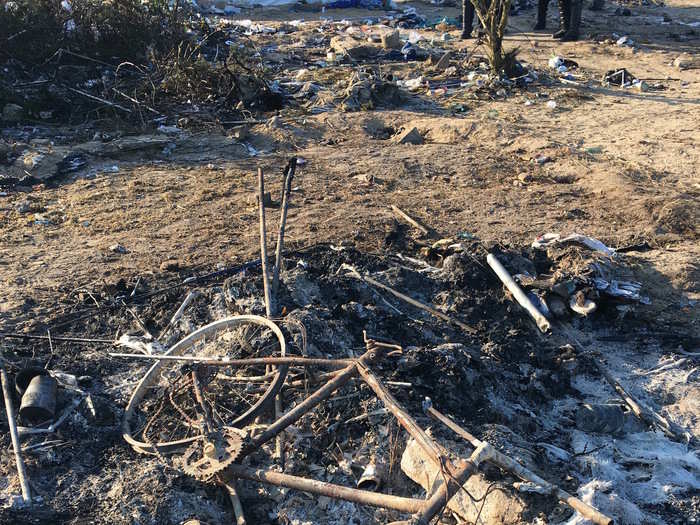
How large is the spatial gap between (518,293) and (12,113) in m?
5.96

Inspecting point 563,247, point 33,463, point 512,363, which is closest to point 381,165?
point 563,247

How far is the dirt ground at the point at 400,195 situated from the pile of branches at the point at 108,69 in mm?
482

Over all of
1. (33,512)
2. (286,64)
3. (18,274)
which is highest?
(286,64)

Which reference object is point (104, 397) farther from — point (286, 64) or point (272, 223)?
point (286, 64)

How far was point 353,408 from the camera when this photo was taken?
317 centimetres

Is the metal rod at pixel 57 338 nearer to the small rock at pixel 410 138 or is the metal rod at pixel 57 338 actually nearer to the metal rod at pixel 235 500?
the metal rod at pixel 235 500

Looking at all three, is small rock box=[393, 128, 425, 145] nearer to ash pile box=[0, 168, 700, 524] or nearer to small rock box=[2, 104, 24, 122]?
ash pile box=[0, 168, 700, 524]

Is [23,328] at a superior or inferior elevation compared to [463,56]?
inferior

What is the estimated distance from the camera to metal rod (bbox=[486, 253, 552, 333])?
3.86 metres

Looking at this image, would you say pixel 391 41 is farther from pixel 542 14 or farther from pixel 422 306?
pixel 422 306

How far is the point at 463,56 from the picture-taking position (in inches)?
377

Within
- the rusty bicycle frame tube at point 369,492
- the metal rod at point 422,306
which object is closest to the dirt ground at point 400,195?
the metal rod at point 422,306

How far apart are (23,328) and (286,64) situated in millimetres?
6666

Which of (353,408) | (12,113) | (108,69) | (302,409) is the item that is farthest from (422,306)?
(108,69)
